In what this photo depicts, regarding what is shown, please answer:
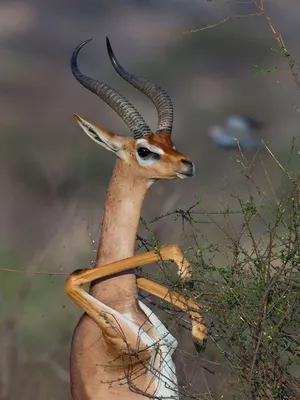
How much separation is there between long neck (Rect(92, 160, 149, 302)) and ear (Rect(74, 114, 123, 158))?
0.07m

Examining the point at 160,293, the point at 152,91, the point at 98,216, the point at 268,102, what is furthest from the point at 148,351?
the point at 268,102

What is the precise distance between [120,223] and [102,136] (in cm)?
32

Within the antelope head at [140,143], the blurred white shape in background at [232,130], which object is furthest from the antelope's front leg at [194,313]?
the blurred white shape in background at [232,130]

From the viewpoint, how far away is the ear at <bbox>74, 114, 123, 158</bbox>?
385 cm

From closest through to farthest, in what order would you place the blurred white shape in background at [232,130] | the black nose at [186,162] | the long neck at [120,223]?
the black nose at [186,162]
the long neck at [120,223]
the blurred white shape in background at [232,130]

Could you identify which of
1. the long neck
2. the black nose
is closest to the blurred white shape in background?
the long neck

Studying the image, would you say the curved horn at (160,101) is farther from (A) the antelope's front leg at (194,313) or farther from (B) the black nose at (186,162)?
(A) the antelope's front leg at (194,313)

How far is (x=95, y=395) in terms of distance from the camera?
402 cm

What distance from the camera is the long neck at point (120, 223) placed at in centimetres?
396

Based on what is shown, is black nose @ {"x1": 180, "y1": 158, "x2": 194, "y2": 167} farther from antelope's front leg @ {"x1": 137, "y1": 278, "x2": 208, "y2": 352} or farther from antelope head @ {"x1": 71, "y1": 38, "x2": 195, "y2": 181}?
antelope's front leg @ {"x1": 137, "y1": 278, "x2": 208, "y2": 352}

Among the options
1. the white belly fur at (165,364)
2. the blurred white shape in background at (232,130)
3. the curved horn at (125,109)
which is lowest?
the white belly fur at (165,364)

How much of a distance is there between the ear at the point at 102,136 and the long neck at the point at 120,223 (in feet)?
0.23

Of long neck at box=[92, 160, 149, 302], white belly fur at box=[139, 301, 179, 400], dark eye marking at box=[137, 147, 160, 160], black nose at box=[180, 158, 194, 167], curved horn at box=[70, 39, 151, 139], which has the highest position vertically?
curved horn at box=[70, 39, 151, 139]

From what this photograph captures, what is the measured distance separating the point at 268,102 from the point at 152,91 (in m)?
3.42
